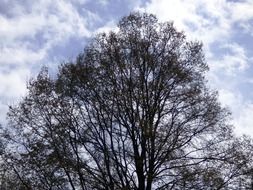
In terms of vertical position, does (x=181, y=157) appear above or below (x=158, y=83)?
below

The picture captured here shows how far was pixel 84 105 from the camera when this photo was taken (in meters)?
22.5

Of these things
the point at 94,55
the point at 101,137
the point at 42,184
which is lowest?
the point at 42,184

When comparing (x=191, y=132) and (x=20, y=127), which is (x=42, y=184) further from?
(x=191, y=132)

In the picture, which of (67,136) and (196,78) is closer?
(67,136)

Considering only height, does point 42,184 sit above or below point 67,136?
below

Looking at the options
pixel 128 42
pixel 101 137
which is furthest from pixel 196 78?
pixel 101 137

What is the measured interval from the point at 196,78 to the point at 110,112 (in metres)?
4.11

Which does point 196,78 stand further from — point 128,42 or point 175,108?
point 128,42

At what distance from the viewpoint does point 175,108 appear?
2219cm

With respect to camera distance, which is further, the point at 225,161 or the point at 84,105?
the point at 84,105

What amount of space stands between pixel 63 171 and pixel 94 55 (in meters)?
5.41

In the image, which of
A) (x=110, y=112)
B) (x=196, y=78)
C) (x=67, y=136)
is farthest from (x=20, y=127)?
(x=196, y=78)

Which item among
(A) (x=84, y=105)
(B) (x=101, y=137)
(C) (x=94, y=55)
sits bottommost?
(B) (x=101, y=137)

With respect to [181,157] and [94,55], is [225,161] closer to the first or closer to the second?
[181,157]
